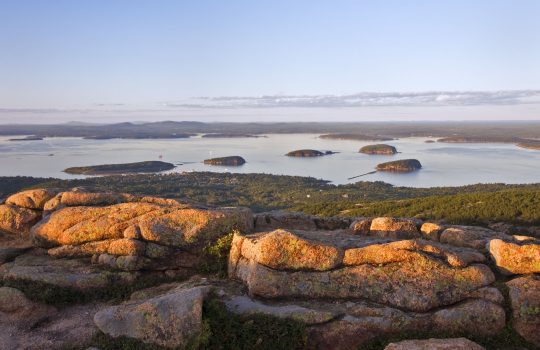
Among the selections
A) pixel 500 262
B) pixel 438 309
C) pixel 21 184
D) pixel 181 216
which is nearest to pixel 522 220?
pixel 500 262

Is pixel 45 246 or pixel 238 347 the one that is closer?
pixel 238 347

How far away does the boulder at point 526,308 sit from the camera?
13.9 metres

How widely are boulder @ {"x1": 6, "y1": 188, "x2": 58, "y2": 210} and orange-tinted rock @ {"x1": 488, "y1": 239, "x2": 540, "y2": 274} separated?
73.7 ft

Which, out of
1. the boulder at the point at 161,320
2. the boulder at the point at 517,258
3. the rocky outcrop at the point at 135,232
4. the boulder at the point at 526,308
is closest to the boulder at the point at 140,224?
the rocky outcrop at the point at 135,232

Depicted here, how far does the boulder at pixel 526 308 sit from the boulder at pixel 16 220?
22.8 metres

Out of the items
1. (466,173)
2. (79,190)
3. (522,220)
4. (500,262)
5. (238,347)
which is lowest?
(466,173)

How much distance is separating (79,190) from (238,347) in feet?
51.0

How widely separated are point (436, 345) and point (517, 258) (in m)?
5.65

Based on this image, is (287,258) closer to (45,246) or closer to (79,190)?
(45,246)

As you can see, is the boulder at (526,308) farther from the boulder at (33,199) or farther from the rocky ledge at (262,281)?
the boulder at (33,199)

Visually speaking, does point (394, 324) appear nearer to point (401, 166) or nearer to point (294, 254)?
point (294, 254)

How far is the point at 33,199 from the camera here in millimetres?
24359

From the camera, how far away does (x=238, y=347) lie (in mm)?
13461

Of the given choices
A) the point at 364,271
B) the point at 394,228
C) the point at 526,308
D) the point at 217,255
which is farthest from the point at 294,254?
the point at 526,308
